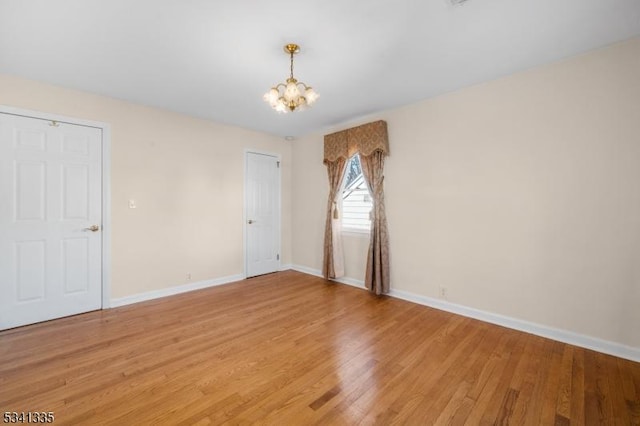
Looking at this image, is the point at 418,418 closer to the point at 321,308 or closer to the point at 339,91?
the point at 321,308

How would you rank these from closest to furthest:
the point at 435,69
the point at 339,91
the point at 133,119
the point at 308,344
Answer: the point at 308,344 → the point at 435,69 → the point at 339,91 → the point at 133,119

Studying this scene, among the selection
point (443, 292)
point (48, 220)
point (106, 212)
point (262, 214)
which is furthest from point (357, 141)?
point (48, 220)

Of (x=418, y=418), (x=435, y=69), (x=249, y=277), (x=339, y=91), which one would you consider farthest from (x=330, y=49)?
(x=249, y=277)

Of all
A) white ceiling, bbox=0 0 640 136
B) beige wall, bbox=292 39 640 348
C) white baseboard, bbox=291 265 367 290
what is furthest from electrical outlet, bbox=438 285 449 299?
white ceiling, bbox=0 0 640 136

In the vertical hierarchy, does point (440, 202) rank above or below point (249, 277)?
above

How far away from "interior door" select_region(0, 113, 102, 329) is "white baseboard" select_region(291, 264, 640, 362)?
13.6 feet

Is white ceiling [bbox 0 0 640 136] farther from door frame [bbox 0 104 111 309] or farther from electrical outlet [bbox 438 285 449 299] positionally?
electrical outlet [bbox 438 285 449 299]

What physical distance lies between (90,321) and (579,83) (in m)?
5.74

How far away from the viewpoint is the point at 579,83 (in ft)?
8.19

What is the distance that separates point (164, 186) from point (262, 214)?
1.76 meters

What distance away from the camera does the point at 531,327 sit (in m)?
2.74

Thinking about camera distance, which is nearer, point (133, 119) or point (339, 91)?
point (339, 91)

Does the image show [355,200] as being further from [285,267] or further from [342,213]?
[285,267]

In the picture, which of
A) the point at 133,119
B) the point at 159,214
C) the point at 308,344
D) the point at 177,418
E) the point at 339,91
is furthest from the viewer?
the point at 159,214
